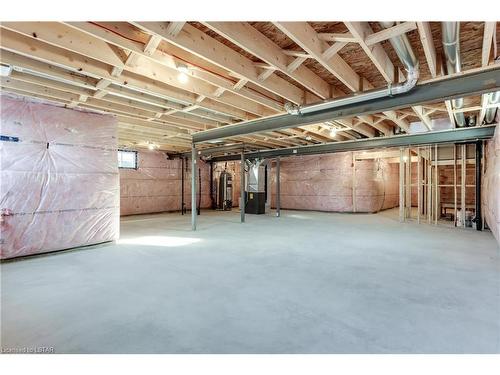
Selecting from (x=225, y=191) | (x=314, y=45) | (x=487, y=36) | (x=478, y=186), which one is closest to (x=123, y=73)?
(x=314, y=45)

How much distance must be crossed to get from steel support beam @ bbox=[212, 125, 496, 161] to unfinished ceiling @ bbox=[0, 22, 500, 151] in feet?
3.71

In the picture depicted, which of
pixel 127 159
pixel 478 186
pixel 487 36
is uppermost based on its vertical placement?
pixel 487 36

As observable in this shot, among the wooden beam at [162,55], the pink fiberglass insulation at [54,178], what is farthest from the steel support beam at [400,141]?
the pink fiberglass insulation at [54,178]

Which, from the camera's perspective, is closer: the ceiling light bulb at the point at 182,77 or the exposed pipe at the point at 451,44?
the exposed pipe at the point at 451,44

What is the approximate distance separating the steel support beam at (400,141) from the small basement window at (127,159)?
3436 mm

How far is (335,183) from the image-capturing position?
9352 millimetres

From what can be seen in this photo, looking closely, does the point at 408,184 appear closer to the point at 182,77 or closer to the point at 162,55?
the point at 182,77

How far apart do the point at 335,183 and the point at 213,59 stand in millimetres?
7774

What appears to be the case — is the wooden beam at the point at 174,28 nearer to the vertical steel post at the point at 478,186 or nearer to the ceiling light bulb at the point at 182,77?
the ceiling light bulb at the point at 182,77


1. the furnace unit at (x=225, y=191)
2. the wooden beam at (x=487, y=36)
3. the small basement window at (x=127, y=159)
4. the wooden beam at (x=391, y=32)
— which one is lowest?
the furnace unit at (x=225, y=191)

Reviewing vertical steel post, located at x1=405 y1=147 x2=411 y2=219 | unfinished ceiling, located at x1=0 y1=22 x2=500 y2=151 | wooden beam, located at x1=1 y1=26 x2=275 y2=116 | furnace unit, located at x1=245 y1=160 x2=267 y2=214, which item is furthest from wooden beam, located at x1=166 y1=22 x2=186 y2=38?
vertical steel post, located at x1=405 y1=147 x2=411 y2=219

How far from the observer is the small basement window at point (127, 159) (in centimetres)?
846

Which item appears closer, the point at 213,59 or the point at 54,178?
the point at 213,59
